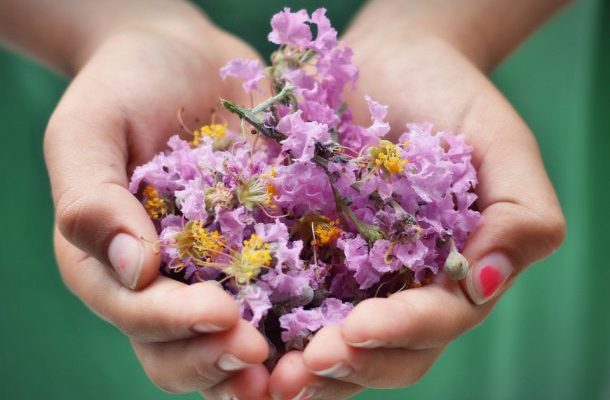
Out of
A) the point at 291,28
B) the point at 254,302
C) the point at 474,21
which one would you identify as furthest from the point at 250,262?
the point at 474,21

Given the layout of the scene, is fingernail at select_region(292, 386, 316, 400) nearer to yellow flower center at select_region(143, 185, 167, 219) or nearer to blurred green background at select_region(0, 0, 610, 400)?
yellow flower center at select_region(143, 185, 167, 219)

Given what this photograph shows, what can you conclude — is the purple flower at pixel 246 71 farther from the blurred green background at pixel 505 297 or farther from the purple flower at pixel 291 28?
the blurred green background at pixel 505 297

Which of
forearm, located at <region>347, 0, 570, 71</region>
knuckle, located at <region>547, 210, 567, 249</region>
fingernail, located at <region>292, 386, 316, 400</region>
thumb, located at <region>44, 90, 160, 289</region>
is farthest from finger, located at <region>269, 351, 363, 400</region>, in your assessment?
forearm, located at <region>347, 0, 570, 71</region>

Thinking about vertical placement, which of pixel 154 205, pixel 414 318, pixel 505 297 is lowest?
pixel 505 297

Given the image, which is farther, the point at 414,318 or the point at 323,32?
the point at 323,32

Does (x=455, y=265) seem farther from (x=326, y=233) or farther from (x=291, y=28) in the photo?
(x=291, y=28)

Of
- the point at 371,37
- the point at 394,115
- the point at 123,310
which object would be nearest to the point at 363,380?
the point at 123,310

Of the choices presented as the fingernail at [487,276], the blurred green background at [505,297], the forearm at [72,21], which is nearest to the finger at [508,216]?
the fingernail at [487,276]
